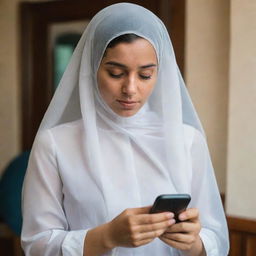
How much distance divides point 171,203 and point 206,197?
309mm

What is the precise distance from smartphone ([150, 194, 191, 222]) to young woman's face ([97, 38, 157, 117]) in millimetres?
288

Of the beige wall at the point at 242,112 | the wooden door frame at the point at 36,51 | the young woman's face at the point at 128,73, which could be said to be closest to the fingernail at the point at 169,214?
the young woman's face at the point at 128,73

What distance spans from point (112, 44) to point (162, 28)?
0.16 metres

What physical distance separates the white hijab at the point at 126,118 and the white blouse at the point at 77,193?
0.03 m

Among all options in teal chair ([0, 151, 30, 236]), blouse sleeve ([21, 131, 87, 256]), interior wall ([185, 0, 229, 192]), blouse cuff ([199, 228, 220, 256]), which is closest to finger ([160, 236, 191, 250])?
blouse cuff ([199, 228, 220, 256])

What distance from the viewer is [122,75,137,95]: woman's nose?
1.05 metres

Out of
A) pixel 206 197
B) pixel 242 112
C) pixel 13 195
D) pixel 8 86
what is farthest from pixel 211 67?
pixel 8 86

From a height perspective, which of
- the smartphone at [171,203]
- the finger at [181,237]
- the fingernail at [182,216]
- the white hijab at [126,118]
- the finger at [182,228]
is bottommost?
the finger at [181,237]

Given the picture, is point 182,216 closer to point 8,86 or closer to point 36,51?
point 36,51

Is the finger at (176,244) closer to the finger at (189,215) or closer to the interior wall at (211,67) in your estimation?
the finger at (189,215)

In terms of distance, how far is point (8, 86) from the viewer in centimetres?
301

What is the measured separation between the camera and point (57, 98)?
4.09 feet

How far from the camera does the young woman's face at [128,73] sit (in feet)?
3.43

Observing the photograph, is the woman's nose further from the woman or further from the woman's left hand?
the woman's left hand
